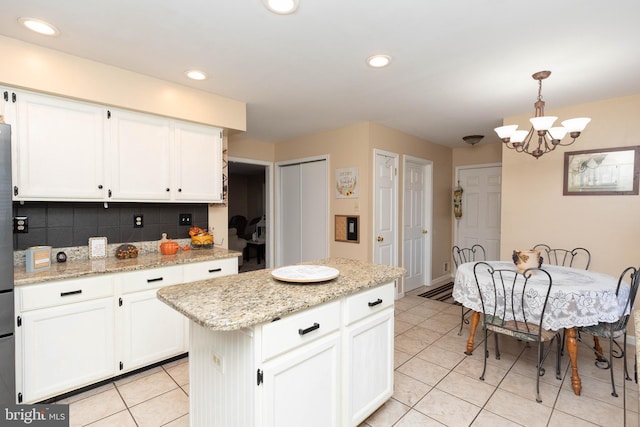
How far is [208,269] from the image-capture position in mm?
2650

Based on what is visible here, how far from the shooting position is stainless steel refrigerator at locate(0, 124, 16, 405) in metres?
1.64

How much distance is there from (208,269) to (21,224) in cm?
137

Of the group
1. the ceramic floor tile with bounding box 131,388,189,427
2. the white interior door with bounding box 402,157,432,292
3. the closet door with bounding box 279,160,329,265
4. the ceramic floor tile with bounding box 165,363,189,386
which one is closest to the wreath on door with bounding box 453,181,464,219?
the white interior door with bounding box 402,157,432,292

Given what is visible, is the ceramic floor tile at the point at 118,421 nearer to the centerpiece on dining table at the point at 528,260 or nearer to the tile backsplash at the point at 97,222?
the tile backsplash at the point at 97,222

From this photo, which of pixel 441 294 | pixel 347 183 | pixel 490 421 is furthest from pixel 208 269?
pixel 441 294

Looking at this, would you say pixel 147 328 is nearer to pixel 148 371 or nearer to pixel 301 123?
pixel 148 371

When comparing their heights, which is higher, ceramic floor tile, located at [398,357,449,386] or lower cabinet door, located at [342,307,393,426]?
lower cabinet door, located at [342,307,393,426]

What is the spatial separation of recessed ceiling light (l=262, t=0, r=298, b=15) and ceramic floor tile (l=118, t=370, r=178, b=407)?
2.58m

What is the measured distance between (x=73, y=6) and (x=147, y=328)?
7.00 ft

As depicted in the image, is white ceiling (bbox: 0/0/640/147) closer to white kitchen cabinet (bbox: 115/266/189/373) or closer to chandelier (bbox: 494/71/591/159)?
chandelier (bbox: 494/71/591/159)

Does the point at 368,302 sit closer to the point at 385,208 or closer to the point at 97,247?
the point at 97,247

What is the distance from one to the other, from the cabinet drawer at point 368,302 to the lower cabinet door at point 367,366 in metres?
0.04

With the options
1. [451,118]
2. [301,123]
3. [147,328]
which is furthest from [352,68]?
[147,328]

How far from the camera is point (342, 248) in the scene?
13.2 feet
